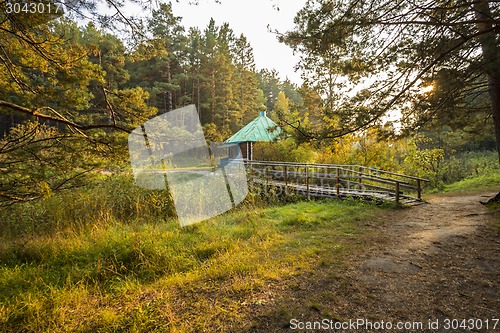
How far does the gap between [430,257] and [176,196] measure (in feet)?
22.1

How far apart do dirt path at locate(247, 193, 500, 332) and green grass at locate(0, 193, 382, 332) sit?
372 millimetres

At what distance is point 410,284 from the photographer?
10.0 ft

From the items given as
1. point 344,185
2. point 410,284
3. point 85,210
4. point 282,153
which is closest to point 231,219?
point 85,210

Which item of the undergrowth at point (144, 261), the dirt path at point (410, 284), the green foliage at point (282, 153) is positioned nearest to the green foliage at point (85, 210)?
the undergrowth at point (144, 261)

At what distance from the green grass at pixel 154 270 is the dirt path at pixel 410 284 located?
14.6 inches

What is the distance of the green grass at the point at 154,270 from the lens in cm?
257

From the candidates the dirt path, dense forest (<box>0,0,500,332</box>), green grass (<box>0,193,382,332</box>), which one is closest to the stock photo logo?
dense forest (<box>0,0,500,332</box>)

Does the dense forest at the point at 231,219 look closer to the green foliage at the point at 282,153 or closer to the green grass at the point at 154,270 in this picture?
the green grass at the point at 154,270

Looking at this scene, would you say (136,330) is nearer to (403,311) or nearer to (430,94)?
(403,311)

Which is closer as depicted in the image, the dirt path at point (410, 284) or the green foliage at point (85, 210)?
the dirt path at point (410, 284)

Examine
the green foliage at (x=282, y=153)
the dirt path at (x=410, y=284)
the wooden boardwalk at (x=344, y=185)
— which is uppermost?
the green foliage at (x=282, y=153)

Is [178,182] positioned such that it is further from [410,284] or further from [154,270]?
[410,284]

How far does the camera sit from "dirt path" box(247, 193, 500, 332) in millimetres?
2484

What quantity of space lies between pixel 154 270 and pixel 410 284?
12.2 ft
